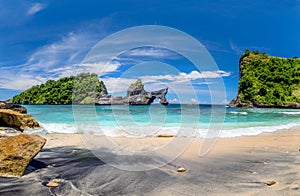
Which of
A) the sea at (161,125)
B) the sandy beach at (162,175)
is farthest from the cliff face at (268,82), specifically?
the sandy beach at (162,175)

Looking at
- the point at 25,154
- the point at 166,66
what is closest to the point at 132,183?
the point at 25,154

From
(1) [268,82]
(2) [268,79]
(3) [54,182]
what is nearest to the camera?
(3) [54,182]

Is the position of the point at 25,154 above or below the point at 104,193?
above

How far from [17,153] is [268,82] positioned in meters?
87.9

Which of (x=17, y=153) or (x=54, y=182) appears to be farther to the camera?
(x=17, y=153)

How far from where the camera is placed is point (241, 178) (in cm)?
405

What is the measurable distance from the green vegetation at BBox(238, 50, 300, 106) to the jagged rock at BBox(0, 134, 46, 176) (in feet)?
258

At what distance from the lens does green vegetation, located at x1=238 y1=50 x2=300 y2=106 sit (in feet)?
242

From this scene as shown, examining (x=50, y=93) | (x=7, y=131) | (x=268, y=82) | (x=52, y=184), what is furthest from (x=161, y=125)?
(x=50, y=93)

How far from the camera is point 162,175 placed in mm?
4230

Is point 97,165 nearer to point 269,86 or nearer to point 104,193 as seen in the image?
point 104,193

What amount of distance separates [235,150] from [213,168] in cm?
231

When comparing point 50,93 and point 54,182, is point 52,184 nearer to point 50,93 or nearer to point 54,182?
point 54,182

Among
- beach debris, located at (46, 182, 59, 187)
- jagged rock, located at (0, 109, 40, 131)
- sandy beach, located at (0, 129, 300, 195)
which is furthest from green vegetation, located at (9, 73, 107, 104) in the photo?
beach debris, located at (46, 182, 59, 187)
